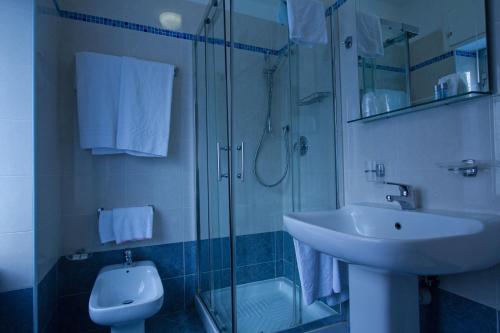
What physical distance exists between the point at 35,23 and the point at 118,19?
69 cm

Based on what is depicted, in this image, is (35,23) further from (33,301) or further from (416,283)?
(416,283)

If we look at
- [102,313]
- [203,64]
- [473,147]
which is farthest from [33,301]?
[473,147]

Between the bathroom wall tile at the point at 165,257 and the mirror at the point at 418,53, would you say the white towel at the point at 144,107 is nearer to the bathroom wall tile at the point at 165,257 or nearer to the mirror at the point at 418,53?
the bathroom wall tile at the point at 165,257

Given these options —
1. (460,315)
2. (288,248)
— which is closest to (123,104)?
(288,248)

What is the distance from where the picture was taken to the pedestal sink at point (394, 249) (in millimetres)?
714

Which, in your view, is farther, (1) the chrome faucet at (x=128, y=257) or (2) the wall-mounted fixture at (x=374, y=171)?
(1) the chrome faucet at (x=128, y=257)

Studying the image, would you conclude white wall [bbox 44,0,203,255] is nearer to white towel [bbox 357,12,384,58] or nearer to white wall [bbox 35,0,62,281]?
white wall [bbox 35,0,62,281]

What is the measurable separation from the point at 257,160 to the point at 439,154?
1.05 meters

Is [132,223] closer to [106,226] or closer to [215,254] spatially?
[106,226]

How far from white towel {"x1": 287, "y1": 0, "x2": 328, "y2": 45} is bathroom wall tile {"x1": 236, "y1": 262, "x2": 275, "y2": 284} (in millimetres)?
1406

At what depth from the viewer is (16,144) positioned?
4.35 feet

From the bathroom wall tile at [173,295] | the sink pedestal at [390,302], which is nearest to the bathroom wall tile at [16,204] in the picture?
the bathroom wall tile at [173,295]

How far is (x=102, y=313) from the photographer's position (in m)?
1.31

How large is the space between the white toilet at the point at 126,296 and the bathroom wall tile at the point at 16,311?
0.87ft
